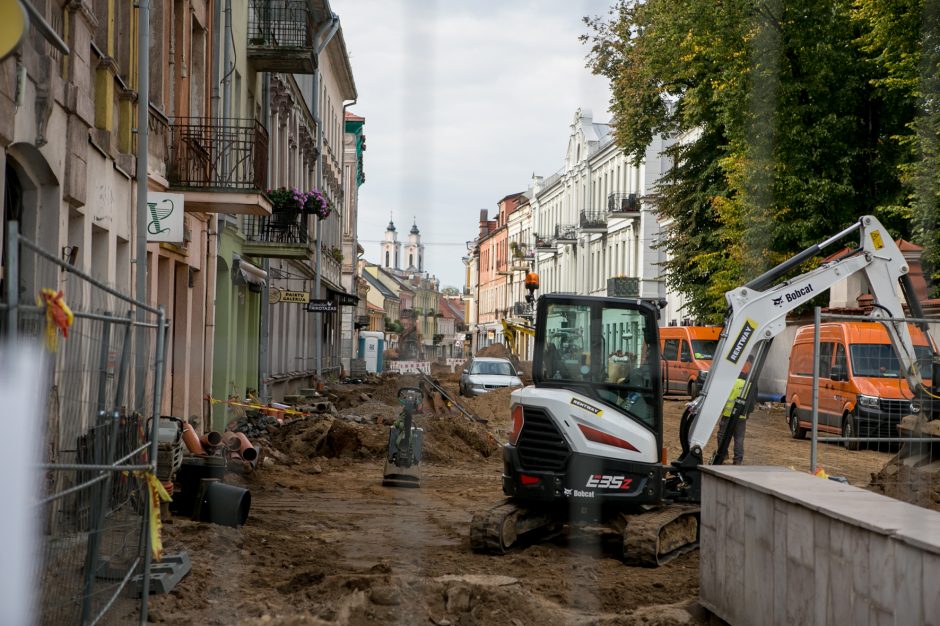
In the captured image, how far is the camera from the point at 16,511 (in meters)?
4.49

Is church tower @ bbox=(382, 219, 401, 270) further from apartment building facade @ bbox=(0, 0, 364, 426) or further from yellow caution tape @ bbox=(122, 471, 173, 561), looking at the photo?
yellow caution tape @ bbox=(122, 471, 173, 561)

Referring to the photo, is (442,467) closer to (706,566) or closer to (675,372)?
(706,566)

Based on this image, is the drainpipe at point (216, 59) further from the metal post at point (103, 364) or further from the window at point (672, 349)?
the window at point (672, 349)

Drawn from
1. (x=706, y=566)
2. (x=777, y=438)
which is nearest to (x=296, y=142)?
(x=777, y=438)

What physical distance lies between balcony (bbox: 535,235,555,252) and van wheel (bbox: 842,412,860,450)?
193ft

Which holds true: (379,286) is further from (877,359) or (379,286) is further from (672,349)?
(877,359)

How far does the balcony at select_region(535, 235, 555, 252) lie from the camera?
2982 inches

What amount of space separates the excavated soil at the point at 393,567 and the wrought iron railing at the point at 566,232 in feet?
171

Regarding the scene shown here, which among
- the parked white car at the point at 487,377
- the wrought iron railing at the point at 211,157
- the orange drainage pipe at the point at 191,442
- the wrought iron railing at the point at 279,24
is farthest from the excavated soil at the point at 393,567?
the parked white car at the point at 487,377

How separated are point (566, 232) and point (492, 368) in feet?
110

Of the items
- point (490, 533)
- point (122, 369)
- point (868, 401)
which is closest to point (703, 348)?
point (868, 401)

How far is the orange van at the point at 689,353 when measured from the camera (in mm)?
39844

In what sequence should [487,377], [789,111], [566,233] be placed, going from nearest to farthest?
[789,111] → [487,377] → [566,233]

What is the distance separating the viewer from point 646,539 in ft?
36.7
